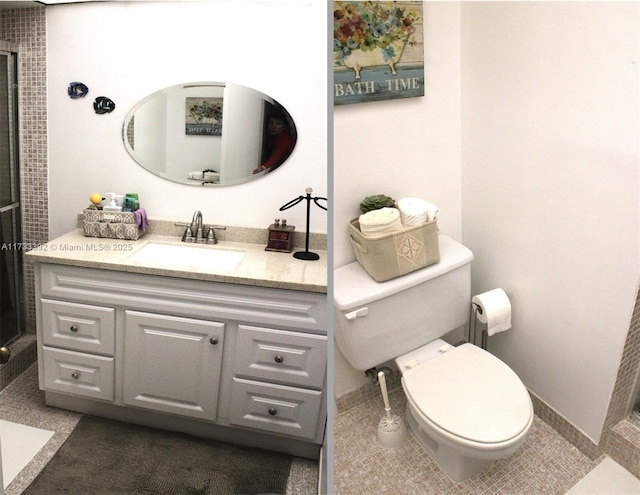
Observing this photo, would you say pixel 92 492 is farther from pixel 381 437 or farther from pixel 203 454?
pixel 381 437

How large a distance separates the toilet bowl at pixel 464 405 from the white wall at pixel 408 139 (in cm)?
42

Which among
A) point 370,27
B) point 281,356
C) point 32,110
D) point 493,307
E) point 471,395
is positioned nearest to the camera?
point 32,110

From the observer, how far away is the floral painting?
0.70 metres

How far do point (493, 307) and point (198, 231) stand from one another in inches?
42.3

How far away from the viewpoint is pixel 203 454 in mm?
852

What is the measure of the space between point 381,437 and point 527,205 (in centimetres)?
87

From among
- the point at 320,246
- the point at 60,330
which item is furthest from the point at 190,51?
the point at 60,330

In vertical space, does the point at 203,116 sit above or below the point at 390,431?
above

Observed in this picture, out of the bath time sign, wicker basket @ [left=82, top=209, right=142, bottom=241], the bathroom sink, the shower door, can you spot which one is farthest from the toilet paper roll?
the shower door

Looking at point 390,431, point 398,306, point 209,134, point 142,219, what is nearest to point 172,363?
point 142,219

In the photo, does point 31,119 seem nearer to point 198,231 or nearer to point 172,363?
point 198,231

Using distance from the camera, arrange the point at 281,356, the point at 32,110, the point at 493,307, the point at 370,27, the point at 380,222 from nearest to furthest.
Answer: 1. the point at 32,110
2. the point at 281,356
3. the point at 370,27
4. the point at 380,222
5. the point at 493,307

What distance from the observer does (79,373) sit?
79 cm

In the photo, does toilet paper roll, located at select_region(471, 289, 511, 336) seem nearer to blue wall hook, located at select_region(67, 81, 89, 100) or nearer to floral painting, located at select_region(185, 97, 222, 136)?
floral painting, located at select_region(185, 97, 222, 136)
